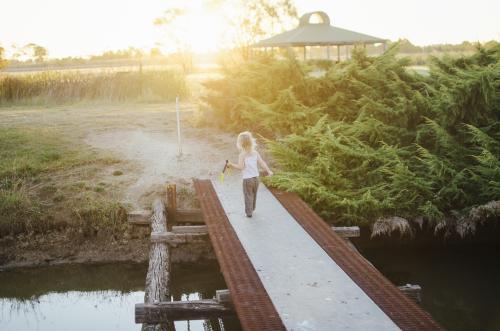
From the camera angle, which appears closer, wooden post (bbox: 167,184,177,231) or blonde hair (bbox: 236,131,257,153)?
blonde hair (bbox: 236,131,257,153)

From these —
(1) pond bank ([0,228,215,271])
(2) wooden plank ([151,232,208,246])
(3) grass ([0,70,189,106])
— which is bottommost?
(1) pond bank ([0,228,215,271])

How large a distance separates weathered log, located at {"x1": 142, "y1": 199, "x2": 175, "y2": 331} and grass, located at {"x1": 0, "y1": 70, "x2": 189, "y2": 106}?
16.2 m

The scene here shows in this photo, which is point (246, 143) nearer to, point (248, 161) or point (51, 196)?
point (248, 161)

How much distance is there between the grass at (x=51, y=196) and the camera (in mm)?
13102

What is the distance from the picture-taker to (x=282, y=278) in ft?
26.5

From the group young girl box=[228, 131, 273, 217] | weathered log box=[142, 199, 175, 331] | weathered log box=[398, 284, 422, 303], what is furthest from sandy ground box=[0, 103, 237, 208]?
weathered log box=[398, 284, 422, 303]

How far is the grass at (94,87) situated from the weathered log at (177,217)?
15.2 metres

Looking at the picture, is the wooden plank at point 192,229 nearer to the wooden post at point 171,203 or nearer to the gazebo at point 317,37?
the wooden post at point 171,203

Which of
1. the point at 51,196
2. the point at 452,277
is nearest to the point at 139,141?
the point at 51,196

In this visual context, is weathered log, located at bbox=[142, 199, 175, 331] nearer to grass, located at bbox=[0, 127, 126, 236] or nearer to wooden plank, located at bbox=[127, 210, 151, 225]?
wooden plank, located at bbox=[127, 210, 151, 225]

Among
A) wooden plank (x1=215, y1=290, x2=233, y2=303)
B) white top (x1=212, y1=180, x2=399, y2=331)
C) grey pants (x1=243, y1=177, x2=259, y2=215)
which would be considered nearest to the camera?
white top (x1=212, y1=180, x2=399, y2=331)

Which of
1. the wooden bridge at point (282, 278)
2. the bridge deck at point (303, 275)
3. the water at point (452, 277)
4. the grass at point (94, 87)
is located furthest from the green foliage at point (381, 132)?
the grass at point (94, 87)

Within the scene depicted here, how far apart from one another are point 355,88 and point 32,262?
31.5 ft

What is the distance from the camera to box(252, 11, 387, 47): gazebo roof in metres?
32.3
